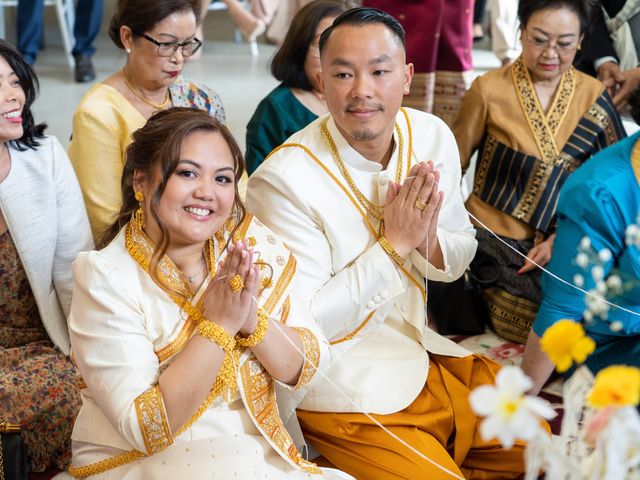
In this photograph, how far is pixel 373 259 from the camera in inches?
79.9

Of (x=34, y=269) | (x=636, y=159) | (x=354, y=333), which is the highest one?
(x=636, y=159)

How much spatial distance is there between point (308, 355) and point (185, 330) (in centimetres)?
25

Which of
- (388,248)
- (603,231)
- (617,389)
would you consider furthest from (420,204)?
(617,389)

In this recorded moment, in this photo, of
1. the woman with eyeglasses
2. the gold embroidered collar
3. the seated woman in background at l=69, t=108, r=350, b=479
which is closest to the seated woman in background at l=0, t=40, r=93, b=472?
the woman with eyeglasses

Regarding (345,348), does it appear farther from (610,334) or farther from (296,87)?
(296,87)

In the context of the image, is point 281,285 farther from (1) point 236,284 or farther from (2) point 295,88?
(2) point 295,88

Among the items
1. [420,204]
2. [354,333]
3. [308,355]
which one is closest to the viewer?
[308,355]

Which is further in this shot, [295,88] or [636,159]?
[295,88]

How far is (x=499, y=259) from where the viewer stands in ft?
9.75

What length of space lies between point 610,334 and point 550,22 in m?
1.08

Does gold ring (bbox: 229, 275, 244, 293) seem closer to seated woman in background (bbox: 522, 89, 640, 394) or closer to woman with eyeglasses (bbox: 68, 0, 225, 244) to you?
seated woman in background (bbox: 522, 89, 640, 394)

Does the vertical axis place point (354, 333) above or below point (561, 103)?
below

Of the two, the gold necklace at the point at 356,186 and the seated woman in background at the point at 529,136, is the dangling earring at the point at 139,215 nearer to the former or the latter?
the gold necklace at the point at 356,186

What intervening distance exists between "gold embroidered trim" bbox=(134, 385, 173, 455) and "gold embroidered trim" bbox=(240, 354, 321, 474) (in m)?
0.20
